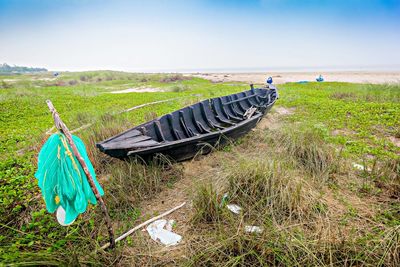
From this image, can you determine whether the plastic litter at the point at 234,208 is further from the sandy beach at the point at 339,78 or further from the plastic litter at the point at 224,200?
the sandy beach at the point at 339,78

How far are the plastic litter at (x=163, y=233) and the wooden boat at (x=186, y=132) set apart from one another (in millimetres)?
1082

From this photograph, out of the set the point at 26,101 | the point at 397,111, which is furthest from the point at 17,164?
the point at 397,111

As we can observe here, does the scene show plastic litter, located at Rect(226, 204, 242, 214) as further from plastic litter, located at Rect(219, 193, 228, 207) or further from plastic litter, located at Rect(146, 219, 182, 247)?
plastic litter, located at Rect(146, 219, 182, 247)

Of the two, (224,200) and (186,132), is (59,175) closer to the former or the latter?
(224,200)

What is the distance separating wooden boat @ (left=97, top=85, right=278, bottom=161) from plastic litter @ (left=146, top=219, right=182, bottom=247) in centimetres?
108

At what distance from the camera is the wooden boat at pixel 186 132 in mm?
3402

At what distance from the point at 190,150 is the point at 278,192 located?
1781 mm

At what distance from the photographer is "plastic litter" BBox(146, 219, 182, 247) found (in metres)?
2.75

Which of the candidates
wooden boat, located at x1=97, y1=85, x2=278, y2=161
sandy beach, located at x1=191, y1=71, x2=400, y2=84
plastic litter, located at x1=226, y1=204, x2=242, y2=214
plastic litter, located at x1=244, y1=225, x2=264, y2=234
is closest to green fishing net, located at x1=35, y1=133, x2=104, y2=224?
wooden boat, located at x1=97, y1=85, x2=278, y2=161

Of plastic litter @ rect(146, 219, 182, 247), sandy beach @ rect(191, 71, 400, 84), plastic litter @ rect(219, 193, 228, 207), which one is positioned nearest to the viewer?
plastic litter @ rect(146, 219, 182, 247)

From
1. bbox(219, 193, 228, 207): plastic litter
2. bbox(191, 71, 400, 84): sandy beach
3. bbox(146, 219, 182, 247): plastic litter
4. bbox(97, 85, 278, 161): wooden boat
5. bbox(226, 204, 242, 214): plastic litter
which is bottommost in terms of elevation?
bbox(146, 219, 182, 247): plastic litter

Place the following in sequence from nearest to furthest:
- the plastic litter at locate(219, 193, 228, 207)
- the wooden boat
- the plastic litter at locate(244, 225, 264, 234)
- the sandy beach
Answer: the plastic litter at locate(244, 225, 264, 234) → the plastic litter at locate(219, 193, 228, 207) → the wooden boat → the sandy beach

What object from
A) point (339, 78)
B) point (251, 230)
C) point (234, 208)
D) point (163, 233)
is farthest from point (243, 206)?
point (339, 78)

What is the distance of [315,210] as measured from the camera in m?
2.93
